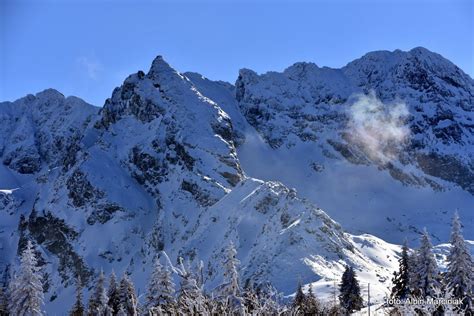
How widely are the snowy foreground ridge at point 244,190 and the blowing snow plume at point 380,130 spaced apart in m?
0.49

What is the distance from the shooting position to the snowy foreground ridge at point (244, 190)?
95625mm

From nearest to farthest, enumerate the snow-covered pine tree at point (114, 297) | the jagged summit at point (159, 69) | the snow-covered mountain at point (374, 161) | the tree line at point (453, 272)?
the tree line at point (453, 272), the snow-covered pine tree at point (114, 297), the snow-covered mountain at point (374, 161), the jagged summit at point (159, 69)

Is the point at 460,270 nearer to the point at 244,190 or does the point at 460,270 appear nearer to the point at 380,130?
the point at 244,190

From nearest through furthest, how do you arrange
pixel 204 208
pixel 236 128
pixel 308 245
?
pixel 308 245 → pixel 204 208 → pixel 236 128

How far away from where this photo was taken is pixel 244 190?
4454 inches

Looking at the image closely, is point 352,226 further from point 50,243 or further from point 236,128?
point 50,243

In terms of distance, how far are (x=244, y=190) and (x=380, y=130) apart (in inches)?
3621

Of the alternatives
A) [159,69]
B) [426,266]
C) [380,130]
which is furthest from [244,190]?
[380,130]

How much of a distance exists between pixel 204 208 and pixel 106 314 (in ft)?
253

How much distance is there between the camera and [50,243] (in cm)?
14775

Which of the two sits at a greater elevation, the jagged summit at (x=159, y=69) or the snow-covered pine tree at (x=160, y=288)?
the jagged summit at (x=159, y=69)

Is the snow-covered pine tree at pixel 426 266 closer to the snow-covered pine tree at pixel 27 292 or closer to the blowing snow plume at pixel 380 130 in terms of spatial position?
the snow-covered pine tree at pixel 27 292

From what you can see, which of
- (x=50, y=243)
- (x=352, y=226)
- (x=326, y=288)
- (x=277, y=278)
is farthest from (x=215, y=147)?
(x=326, y=288)

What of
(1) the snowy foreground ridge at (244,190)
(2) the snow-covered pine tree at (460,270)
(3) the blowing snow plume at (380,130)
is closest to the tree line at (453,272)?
(2) the snow-covered pine tree at (460,270)
